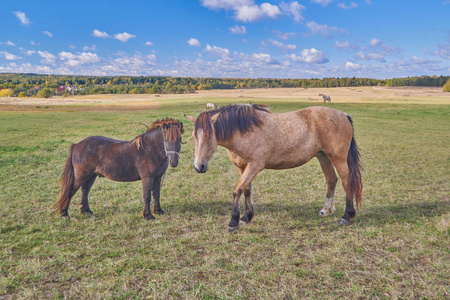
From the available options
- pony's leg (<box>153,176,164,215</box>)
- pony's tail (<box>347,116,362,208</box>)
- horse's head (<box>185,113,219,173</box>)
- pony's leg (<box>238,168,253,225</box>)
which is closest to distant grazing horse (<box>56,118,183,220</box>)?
pony's leg (<box>153,176,164,215</box>)

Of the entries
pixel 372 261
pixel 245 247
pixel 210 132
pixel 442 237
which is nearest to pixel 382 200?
pixel 442 237

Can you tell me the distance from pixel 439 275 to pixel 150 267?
12.6ft

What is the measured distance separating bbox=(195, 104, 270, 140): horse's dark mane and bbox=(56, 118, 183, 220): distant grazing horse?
78cm

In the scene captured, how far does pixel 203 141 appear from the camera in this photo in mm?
4613

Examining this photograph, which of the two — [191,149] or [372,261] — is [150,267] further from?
[191,149]

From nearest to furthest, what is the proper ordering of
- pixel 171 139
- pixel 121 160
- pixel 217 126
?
pixel 217 126 → pixel 171 139 → pixel 121 160

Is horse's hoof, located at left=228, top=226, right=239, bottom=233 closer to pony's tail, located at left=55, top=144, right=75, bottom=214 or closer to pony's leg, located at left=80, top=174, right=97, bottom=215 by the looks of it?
pony's leg, located at left=80, top=174, right=97, bottom=215

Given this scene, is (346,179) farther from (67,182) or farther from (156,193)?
(67,182)

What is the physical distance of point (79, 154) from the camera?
5.33m

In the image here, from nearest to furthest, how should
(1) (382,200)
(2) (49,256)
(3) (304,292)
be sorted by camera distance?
(3) (304,292)
(2) (49,256)
(1) (382,200)

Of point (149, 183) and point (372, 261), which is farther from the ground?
point (149, 183)

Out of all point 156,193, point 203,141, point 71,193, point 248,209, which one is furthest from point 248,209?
point 71,193

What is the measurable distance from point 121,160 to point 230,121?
7.63 ft

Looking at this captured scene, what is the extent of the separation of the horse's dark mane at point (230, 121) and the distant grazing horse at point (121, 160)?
0.78 metres
